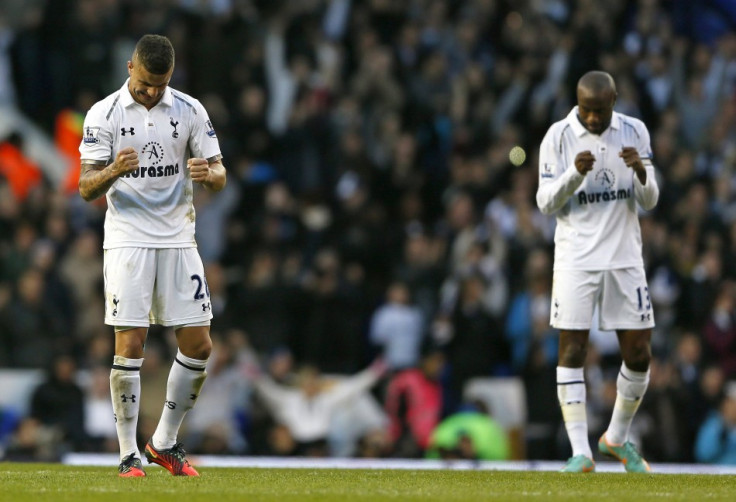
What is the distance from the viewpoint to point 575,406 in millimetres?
10930

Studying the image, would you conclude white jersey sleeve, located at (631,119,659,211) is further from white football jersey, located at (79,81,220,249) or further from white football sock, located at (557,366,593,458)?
white football jersey, located at (79,81,220,249)

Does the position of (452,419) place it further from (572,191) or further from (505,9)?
(505,9)

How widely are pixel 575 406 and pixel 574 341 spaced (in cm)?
49

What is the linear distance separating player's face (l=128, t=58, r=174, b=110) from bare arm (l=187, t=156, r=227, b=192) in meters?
0.51

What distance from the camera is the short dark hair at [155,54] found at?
9266 mm

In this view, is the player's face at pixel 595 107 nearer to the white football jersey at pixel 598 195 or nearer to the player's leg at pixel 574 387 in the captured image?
the white football jersey at pixel 598 195

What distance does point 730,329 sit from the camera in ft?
56.5

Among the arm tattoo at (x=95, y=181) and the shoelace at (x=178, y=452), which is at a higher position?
the arm tattoo at (x=95, y=181)

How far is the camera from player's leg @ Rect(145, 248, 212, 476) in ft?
32.0

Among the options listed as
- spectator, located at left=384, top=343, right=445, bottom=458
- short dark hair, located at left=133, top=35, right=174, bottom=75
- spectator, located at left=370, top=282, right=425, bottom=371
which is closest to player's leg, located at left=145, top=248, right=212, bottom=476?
short dark hair, located at left=133, top=35, right=174, bottom=75

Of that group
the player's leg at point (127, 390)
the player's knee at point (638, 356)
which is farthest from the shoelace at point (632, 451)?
the player's leg at point (127, 390)

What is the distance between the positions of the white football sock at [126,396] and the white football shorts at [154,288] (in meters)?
0.27

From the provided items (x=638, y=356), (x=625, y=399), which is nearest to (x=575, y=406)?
(x=625, y=399)

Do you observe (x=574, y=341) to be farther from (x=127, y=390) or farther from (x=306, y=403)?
(x=306, y=403)
